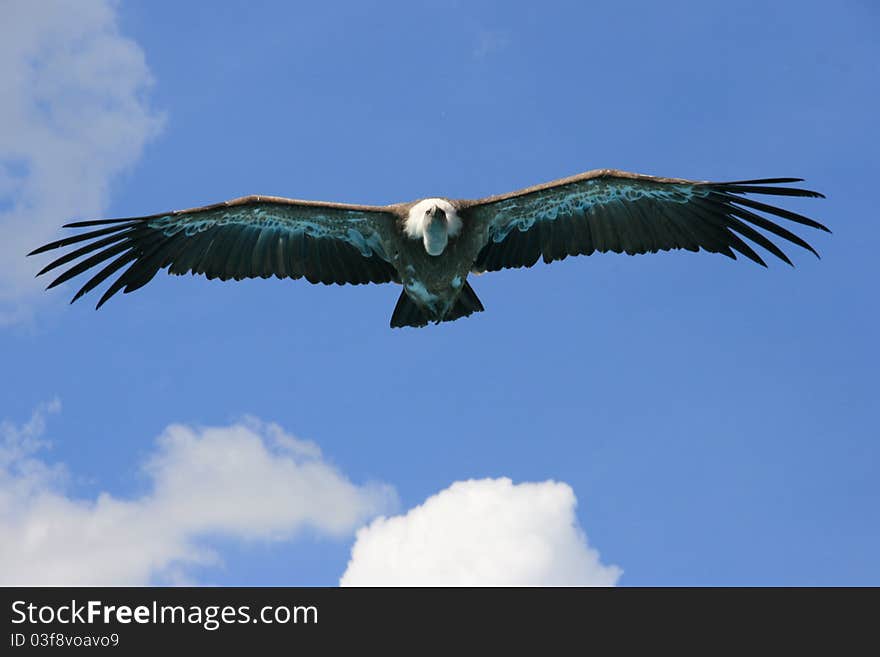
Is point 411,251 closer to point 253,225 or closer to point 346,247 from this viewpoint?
point 346,247

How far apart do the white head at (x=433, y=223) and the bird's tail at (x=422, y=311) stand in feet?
3.56

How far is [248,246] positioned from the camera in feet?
55.7

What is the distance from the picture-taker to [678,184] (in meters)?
15.9

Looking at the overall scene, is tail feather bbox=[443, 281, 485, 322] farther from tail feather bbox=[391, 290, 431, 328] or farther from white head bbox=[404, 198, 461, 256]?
white head bbox=[404, 198, 461, 256]

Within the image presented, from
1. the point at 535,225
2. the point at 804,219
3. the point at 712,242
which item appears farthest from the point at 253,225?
the point at 804,219

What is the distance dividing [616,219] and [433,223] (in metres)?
3.31

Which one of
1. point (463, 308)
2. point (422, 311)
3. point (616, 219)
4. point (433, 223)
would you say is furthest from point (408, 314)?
point (616, 219)

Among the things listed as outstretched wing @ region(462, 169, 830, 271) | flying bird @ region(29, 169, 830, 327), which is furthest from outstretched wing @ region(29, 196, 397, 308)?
outstretched wing @ region(462, 169, 830, 271)

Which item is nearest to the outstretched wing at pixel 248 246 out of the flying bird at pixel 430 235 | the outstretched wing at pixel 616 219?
the flying bird at pixel 430 235

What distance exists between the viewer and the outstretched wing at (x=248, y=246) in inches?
651

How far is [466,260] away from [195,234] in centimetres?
474

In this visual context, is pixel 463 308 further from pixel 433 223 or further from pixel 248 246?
pixel 248 246

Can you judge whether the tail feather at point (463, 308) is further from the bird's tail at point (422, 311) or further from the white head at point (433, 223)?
the white head at point (433, 223)

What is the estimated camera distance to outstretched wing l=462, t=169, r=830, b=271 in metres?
15.9
